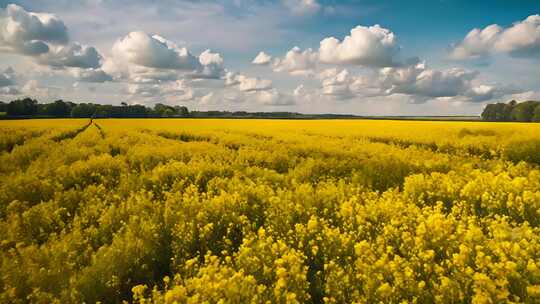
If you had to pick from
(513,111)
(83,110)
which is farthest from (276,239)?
(83,110)

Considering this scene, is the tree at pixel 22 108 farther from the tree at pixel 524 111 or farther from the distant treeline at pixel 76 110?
the tree at pixel 524 111

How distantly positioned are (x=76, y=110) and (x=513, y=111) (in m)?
75.3

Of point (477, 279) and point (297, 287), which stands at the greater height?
point (477, 279)

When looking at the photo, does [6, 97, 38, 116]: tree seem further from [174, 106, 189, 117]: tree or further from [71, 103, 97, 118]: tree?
[174, 106, 189, 117]: tree

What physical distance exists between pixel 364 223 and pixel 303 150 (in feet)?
29.5

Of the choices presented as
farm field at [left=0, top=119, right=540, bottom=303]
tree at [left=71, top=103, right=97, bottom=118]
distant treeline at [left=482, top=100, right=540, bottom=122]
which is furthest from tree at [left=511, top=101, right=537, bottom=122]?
tree at [left=71, top=103, right=97, bottom=118]

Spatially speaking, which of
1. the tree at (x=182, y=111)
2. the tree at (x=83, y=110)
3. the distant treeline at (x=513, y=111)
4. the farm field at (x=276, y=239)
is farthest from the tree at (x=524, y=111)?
the tree at (x=83, y=110)

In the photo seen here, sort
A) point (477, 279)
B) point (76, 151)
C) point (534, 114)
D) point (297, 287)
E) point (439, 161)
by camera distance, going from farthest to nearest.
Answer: point (534, 114), point (76, 151), point (439, 161), point (297, 287), point (477, 279)

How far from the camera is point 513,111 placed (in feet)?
215

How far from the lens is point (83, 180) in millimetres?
10906

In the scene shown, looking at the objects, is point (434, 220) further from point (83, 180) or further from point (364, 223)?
point (83, 180)

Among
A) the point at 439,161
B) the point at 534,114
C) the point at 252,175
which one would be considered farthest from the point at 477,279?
the point at 534,114

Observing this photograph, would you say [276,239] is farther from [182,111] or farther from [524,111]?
[182,111]

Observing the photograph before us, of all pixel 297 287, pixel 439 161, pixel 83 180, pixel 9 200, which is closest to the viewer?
pixel 297 287
